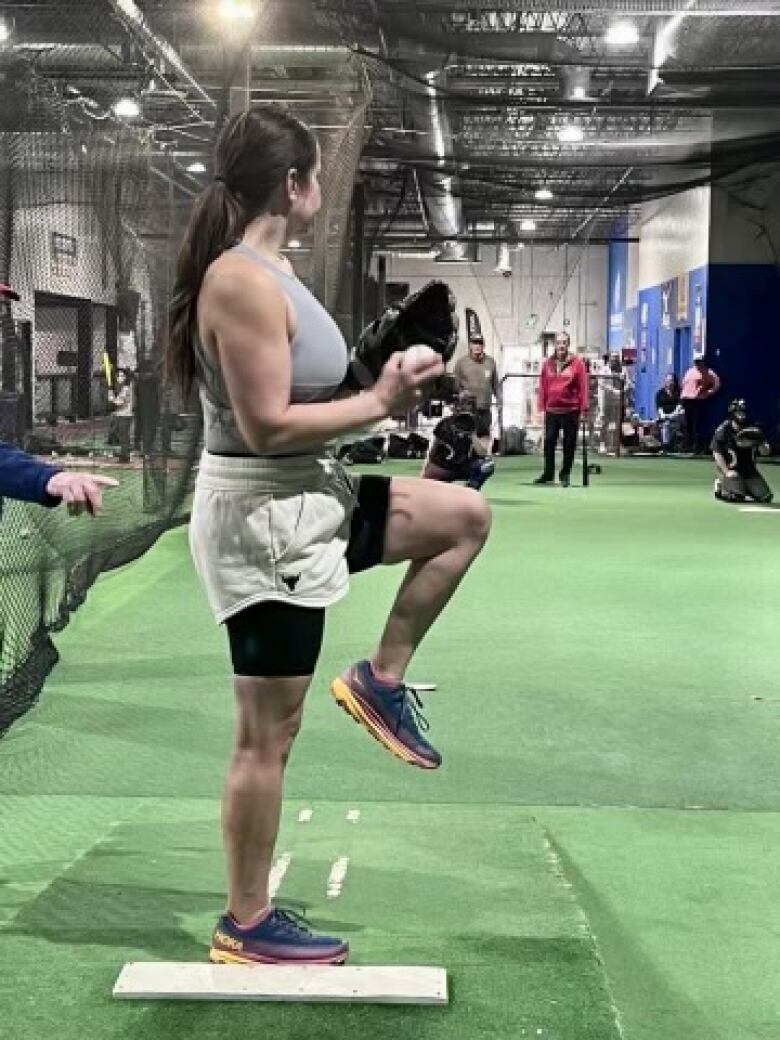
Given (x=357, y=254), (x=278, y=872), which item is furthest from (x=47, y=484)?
(x=357, y=254)

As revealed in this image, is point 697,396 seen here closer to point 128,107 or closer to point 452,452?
point 128,107

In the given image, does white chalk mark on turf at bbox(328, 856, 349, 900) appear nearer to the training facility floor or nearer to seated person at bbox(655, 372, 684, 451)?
the training facility floor

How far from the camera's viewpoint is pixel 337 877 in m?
2.89

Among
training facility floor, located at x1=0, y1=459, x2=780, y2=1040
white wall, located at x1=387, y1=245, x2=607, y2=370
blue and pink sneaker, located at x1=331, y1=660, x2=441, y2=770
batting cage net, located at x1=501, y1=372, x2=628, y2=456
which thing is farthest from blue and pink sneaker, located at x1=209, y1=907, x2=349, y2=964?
white wall, located at x1=387, y1=245, x2=607, y2=370

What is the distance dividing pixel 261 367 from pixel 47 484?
0.50 m

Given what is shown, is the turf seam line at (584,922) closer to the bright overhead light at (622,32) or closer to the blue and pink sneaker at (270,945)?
the blue and pink sneaker at (270,945)

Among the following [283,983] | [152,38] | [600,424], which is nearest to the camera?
[283,983]

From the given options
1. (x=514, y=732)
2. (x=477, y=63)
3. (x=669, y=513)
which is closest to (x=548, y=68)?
(x=477, y=63)

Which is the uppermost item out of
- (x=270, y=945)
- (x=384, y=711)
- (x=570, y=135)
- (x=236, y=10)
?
(x=570, y=135)

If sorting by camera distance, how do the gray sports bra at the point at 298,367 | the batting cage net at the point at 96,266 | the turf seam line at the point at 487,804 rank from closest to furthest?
1. the gray sports bra at the point at 298,367
2. the turf seam line at the point at 487,804
3. the batting cage net at the point at 96,266

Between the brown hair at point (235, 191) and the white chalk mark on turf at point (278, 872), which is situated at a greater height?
the brown hair at point (235, 191)

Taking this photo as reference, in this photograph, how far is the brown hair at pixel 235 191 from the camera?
2.11 meters

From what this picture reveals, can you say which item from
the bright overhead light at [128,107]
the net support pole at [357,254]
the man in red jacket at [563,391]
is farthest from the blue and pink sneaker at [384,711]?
the net support pole at [357,254]

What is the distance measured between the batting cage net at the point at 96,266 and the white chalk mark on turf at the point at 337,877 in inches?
60.8
